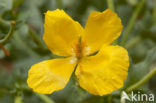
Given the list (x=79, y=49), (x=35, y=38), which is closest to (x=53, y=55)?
→ (x=35, y=38)

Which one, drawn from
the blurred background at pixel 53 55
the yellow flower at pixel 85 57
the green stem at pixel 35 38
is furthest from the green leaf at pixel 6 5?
the yellow flower at pixel 85 57

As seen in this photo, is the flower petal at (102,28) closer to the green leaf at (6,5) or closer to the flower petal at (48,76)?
the flower petal at (48,76)

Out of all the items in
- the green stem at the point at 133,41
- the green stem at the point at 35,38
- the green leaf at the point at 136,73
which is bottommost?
the green stem at the point at 133,41

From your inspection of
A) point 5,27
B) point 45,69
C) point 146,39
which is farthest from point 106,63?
point 146,39

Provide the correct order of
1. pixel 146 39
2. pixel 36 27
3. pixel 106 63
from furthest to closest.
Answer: pixel 36 27 < pixel 146 39 < pixel 106 63

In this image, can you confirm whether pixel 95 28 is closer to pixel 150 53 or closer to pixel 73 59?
pixel 73 59

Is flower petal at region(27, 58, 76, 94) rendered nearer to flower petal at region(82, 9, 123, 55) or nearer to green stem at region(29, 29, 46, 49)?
flower petal at region(82, 9, 123, 55)
